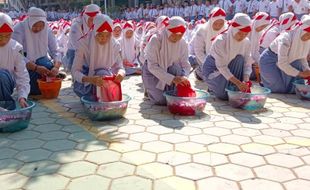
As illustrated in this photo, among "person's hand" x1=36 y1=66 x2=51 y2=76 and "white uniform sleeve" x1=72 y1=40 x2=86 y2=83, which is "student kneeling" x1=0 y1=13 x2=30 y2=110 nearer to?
"white uniform sleeve" x1=72 y1=40 x2=86 y2=83

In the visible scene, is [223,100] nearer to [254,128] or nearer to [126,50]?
[254,128]

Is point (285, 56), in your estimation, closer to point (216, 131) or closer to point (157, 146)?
point (216, 131)

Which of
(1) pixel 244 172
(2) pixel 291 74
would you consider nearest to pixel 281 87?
(2) pixel 291 74

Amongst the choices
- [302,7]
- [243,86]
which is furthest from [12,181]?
[302,7]

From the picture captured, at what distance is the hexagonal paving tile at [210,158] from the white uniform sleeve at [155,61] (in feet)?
4.33

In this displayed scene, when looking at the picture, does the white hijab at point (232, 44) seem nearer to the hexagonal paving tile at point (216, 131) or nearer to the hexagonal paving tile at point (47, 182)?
the hexagonal paving tile at point (216, 131)

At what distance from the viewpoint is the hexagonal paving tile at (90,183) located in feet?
8.20

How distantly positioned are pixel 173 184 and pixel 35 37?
10.5 ft

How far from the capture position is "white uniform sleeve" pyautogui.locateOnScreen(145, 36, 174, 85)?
421 centimetres

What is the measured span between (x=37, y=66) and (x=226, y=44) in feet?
7.81

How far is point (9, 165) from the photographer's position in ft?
9.36

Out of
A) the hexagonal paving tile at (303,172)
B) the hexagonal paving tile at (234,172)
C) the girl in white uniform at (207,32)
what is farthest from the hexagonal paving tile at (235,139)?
the girl in white uniform at (207,32)

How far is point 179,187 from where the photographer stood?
8.20 feet

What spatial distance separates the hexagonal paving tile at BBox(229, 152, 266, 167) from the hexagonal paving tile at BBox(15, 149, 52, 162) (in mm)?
1508
